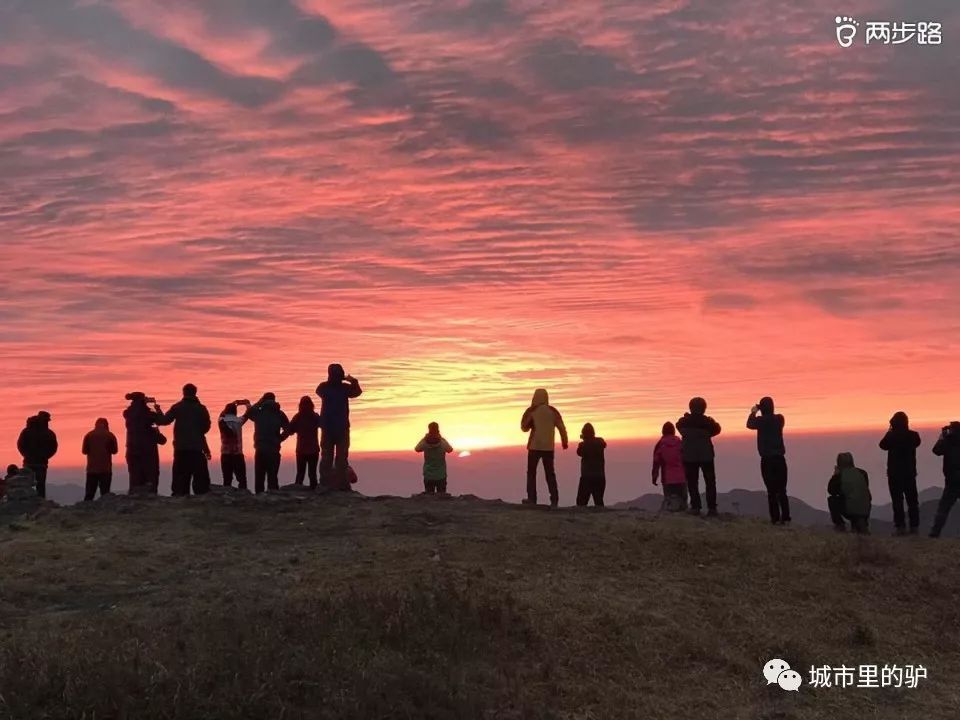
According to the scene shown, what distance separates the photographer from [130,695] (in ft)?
26.3

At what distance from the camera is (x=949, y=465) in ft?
63.3

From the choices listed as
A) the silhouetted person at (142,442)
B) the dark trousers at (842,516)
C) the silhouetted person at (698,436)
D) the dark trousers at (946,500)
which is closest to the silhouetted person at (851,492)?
the dark trousers at (842,516)

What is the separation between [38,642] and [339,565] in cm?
495

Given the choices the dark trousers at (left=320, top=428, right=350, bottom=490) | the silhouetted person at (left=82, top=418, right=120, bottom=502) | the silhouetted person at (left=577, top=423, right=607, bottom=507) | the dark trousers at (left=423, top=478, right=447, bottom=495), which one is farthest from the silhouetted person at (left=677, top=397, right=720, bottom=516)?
the silhouetted person at (left=82, top=418, right=120, bottom=502)

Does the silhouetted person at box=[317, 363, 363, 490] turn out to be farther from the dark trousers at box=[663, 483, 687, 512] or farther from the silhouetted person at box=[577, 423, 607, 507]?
the dark trousers at box=[663, 483, 687, 512]

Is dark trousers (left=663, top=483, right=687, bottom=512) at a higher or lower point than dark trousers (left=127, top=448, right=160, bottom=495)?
lower

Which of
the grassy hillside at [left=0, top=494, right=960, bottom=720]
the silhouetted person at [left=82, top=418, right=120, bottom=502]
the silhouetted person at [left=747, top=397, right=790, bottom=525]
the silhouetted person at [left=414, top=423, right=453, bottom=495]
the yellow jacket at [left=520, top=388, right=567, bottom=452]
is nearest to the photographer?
the grassy hillside at [left=0, top=494, right=960, bottom=720]

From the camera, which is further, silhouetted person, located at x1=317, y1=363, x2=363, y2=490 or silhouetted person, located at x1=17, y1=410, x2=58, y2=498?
silhouetted person, located at x1=17, y1=410, x2=58, y2=498

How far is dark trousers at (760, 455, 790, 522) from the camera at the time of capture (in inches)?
752

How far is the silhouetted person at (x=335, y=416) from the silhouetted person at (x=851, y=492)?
10641mm

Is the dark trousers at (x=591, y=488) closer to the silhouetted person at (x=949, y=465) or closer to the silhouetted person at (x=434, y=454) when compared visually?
the silhouetted person at (x=434, y=454)

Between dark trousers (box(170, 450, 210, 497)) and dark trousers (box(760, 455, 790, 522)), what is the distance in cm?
1238

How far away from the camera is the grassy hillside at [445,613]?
8852 mm

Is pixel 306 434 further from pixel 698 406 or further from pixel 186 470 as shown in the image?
pixel 698 406
